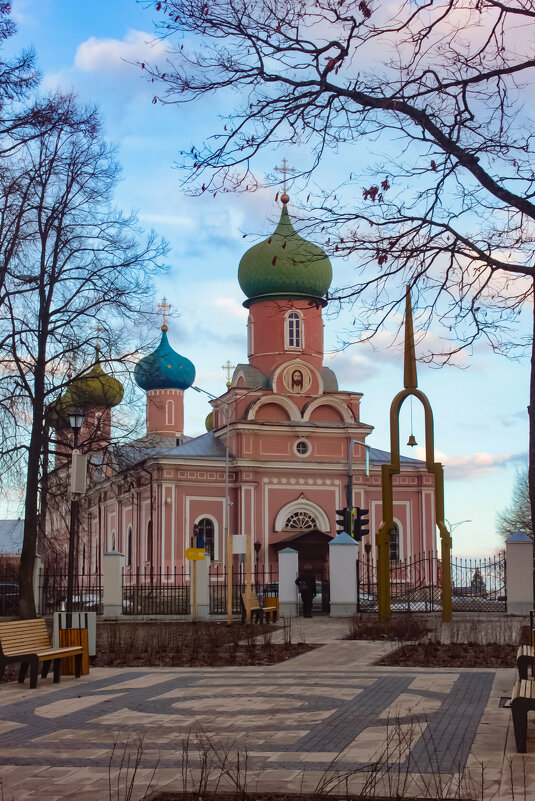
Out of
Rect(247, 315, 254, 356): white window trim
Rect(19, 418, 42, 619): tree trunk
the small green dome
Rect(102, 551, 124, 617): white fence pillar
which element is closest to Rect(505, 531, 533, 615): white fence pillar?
Rect(102, 551, 124, 617): white fence pillar

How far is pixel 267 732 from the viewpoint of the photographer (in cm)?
886

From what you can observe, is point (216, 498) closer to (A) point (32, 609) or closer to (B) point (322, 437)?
(B) point (322, 437)

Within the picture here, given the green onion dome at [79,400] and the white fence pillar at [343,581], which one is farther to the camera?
the white fence pillar at [343,581]

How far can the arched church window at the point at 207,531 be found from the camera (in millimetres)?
43406

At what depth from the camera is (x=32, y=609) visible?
23391 mm

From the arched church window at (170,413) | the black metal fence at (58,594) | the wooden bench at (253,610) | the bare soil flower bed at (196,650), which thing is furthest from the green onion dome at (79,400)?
the arched church window at (170,413)

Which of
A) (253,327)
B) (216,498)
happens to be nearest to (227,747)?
(216,498)

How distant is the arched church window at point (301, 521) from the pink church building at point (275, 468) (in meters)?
0.04

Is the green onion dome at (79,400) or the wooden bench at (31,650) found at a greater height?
the green onion dome at (79,400)

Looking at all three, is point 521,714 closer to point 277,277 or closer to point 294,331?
point 277,277

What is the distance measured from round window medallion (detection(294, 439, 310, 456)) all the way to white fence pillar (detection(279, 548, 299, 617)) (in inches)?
699

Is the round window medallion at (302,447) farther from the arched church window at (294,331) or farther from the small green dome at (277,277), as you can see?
the small green dome at (277,277)

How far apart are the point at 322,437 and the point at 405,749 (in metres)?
36.9

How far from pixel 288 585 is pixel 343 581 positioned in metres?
1.51
